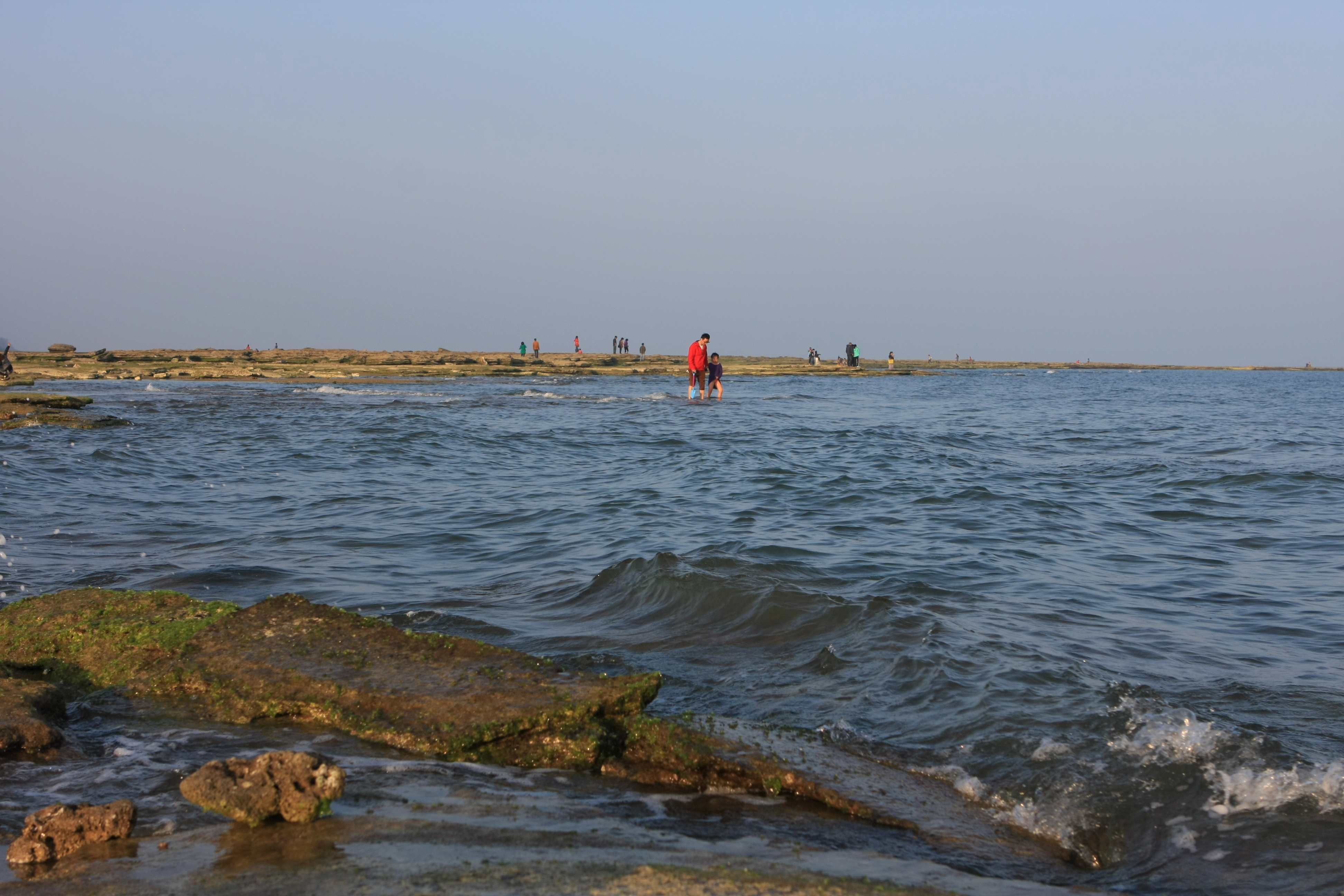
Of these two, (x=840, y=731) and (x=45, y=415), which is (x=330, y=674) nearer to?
(x=840, y=731)

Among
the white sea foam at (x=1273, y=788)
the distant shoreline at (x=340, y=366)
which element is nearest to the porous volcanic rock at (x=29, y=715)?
the white sea foam at (x=1273, y=788)

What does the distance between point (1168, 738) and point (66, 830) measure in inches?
196

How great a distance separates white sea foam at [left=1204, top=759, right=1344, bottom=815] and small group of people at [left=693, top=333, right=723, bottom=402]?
91.3 ft

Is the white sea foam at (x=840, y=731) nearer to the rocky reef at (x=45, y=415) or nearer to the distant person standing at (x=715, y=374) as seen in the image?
the rocky reef at (x=45, y=415)

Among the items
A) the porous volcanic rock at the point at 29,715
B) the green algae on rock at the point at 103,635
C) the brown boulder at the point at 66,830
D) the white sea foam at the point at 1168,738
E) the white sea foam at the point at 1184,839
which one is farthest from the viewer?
the green algae on rock at the point at 103,635

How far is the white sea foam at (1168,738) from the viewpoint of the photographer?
185 inches

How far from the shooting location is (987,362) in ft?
472

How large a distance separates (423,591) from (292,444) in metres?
12.6

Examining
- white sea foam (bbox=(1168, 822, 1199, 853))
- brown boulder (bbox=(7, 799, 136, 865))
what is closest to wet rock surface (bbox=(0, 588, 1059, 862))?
brown boulder (bbox=(7, 799, 136, 865))

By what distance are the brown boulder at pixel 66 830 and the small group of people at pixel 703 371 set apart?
95.7 ft

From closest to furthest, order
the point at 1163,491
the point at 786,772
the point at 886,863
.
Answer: the point at 886,863, the point at 786,772, the point at 1163,491

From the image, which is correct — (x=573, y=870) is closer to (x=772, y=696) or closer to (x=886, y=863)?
(x=886, y=863)

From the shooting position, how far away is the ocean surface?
13.8 feet

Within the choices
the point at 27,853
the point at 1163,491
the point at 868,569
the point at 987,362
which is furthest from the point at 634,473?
the point at 987,362
